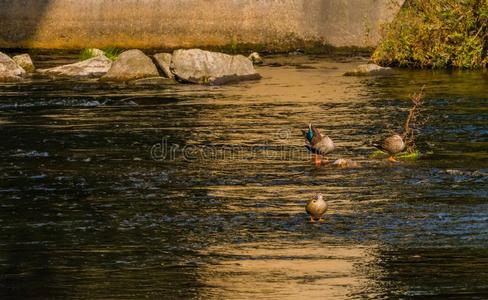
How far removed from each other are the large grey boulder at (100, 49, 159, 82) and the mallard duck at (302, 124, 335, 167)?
996cm

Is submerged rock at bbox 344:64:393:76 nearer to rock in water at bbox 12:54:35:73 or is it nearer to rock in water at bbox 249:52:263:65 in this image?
rock in water at bbox 249:52:263:65

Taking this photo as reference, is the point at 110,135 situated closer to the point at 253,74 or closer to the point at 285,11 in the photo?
the point at 253,74

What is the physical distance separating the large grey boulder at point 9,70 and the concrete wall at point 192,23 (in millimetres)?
4404

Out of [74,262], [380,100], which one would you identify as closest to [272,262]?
[74,262]

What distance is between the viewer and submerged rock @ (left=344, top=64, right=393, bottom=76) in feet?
84.0

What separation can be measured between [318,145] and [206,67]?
9555mm

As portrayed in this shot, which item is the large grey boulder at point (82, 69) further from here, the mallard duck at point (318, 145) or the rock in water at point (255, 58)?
the mallard duck at point (318, 145)

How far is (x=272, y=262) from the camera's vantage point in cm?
1087

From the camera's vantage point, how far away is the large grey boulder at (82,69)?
85.9ft

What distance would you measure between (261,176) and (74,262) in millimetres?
4557

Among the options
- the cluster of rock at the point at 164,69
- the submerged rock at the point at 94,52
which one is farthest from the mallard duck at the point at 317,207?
the submerged rock at the point at 94,52

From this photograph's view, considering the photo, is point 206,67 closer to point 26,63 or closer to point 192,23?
point 26,63

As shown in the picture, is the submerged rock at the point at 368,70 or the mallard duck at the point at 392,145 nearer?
the mallard duck at the point at 392,145

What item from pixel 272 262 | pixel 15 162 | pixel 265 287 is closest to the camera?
pixel 265 287
